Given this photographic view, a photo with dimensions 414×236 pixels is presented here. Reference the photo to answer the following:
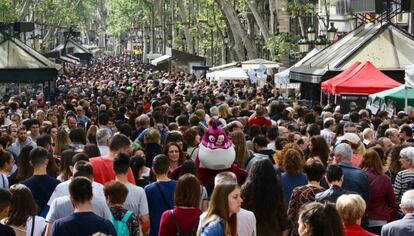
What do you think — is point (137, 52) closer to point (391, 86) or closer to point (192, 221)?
Result: point (391, 86)

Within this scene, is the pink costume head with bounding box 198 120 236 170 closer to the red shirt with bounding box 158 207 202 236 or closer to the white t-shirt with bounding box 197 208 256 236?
the red shirt with bounding box 158 207 202 236

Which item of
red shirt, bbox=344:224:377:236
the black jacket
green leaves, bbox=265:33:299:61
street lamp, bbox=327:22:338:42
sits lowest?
red shirt, bbox=344:224:377:236

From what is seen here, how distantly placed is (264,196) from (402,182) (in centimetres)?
244

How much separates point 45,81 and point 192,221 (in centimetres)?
2533

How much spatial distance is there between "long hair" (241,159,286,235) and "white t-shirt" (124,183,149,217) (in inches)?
39.5

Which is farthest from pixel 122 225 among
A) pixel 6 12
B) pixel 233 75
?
pixel 6 12

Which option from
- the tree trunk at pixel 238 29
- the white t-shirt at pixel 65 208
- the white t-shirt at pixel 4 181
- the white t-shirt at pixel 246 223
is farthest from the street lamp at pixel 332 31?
the white t-shirt at pixel 246 223

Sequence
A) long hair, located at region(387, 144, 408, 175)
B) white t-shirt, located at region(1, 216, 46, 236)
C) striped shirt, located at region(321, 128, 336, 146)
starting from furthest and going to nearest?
striped shirt, located at region(321, 128, 336, 146) → long hair, located at region(387, 144, 408, 175) → white t-shirt, located at region(1, 216, 46, 236)

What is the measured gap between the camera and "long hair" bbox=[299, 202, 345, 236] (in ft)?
20.5

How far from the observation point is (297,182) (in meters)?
9.48

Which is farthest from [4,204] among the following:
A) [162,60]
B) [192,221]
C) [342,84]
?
[162,60]

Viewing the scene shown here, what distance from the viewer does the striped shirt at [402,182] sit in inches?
395

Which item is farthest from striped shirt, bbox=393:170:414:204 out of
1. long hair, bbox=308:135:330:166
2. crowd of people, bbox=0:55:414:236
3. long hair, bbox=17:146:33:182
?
long hair, bbox=17:146:33:182

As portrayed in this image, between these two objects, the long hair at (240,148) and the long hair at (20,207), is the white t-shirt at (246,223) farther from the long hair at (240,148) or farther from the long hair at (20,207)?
the long hair at (240,148)
